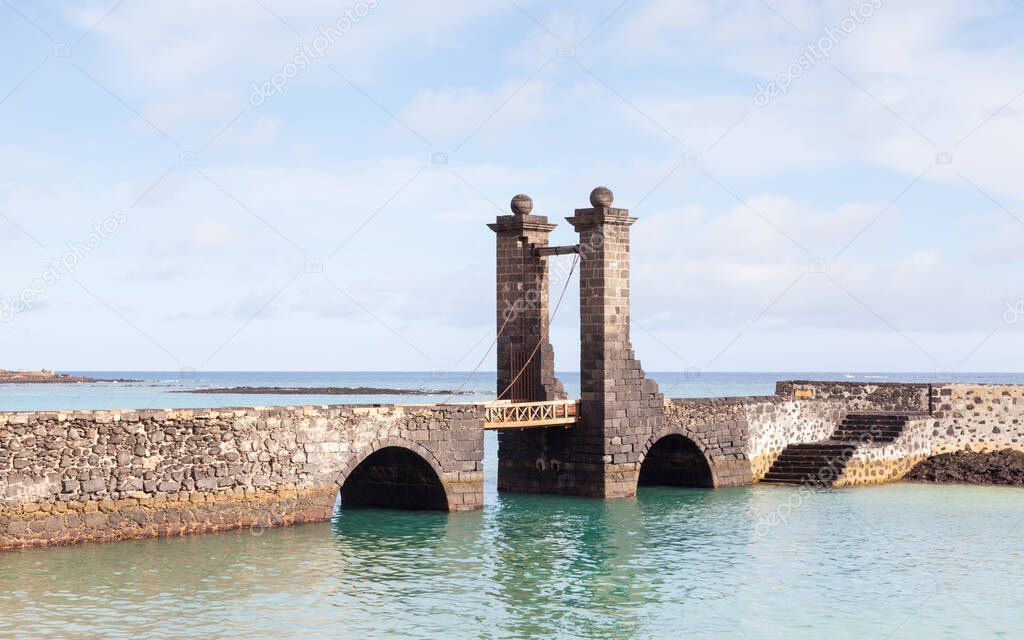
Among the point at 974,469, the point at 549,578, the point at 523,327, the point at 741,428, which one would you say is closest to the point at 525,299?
the point at 523,327

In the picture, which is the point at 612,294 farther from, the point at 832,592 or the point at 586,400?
the point at 832,592

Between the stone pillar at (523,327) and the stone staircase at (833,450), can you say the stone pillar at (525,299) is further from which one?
the stone staircase at (833,450)

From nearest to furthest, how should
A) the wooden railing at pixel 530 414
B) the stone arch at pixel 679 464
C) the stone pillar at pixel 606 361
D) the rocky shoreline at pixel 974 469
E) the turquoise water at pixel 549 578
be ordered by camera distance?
the turquoise water at pixel 549 578
the wooden railing at pixel 530 414
the stone pillar at pixel 606 361
the stone arch at pixel 679 464
the rocky shoreline at pixel 974 469

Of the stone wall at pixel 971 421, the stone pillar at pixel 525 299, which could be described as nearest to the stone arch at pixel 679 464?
the stone pillar at pixel 525 299

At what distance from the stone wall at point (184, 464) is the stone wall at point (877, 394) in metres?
17.9

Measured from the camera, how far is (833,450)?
35094mm

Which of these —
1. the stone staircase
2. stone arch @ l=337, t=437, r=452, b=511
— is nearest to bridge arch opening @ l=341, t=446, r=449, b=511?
stone arch @ l=337, t=437, r=452, b=511

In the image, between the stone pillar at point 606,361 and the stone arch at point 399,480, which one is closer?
the stone arch at point 399,480

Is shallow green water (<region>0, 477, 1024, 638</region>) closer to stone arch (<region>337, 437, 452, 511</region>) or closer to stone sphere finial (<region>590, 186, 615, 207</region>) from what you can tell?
stone arch (<region>337, 437, 452, 511</region>)

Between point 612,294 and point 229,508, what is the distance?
11.2m

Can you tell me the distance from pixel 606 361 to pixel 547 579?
33.6 feet

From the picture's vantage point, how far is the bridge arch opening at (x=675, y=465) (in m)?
33.8

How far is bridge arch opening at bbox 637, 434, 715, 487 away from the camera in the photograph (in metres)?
33.8

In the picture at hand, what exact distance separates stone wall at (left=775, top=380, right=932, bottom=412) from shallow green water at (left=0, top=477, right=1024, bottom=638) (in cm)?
1171
